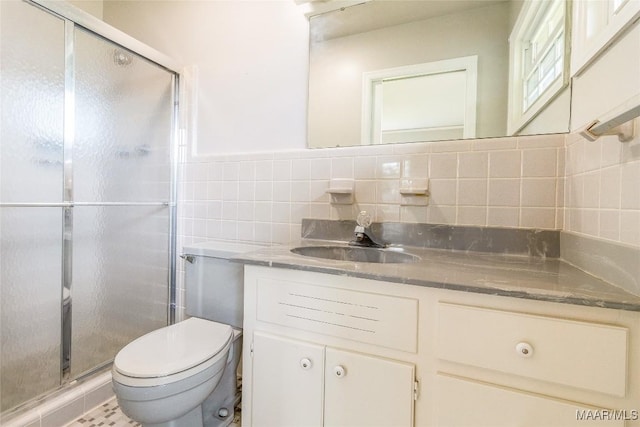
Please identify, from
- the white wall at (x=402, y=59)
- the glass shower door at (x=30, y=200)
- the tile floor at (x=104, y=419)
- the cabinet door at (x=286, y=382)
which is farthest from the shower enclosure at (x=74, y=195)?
the cabinet door at (x=286, y=382)

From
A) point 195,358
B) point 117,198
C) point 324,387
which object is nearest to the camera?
point 324,387

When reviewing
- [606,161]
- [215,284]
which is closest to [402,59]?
[606,161]

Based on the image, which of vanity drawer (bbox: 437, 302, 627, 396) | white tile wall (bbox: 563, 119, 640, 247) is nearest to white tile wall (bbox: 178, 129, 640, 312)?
white tile wall (bbox: 563, 119, 640, 247)

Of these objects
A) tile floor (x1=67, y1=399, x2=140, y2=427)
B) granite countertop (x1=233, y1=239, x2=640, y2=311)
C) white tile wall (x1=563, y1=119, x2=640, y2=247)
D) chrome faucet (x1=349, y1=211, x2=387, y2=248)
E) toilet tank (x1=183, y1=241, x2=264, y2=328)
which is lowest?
tile floor (x1=67, y1=399, x2=140, y2=427)

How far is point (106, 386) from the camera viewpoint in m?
1.45

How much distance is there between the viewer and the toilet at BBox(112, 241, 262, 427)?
902 millimetres

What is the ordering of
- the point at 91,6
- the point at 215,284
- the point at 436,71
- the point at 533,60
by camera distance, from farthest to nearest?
1. the point at 91,6
2. the point at 215,284
3. the point at 436,71
4. the point at 533,60

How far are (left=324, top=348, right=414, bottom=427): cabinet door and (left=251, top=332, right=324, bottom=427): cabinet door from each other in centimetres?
4

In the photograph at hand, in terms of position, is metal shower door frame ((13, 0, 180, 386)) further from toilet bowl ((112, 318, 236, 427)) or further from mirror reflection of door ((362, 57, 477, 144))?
mirror reflection of door ((362, 57, 477, 144))

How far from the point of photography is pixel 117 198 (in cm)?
162

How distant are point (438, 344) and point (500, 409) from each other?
0.18 metres

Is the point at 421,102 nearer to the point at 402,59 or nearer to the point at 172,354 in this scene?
the point at 402,59

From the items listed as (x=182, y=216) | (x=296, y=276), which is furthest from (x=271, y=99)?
(x=296, y=276)

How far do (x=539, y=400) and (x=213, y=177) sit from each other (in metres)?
1.65
